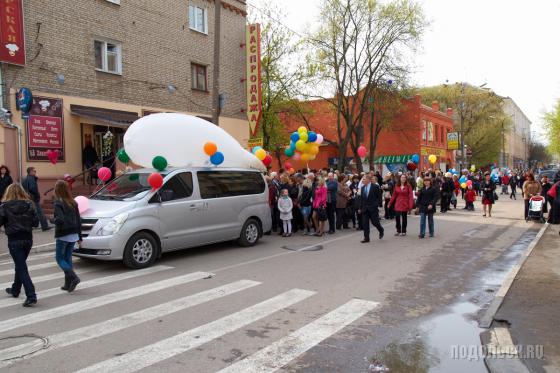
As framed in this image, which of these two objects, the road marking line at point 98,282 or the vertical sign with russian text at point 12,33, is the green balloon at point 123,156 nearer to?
the road marking line at point 98,282

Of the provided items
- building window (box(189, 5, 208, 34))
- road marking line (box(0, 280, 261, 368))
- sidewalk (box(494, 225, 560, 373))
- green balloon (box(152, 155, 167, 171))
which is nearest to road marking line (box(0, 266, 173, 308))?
road marking line (box(0, 280, 261, 368))

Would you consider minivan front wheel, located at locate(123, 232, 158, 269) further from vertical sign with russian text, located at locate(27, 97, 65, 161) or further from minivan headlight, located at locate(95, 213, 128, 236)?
vertical sign with russian text, located at locate(27, 97, 65, 161)

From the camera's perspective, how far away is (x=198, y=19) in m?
20.3

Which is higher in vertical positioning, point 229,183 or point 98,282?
point 229,183

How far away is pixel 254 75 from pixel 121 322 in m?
17.2

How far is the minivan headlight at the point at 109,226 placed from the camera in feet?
25.1

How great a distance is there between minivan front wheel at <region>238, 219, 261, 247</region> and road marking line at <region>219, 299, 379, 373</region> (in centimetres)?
463

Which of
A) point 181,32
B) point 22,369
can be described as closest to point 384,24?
point 181,32

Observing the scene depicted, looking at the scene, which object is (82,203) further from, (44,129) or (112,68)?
(112,68)

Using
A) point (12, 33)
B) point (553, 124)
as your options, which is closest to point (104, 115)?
point (12, 33)

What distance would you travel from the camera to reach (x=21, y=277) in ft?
19.6

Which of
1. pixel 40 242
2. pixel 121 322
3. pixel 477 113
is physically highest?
pixel 477 113

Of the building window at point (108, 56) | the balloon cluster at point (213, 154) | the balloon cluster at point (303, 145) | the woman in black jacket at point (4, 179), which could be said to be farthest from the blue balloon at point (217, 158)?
the building window at point (108, 56)

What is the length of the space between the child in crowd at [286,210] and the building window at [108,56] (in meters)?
8.84
